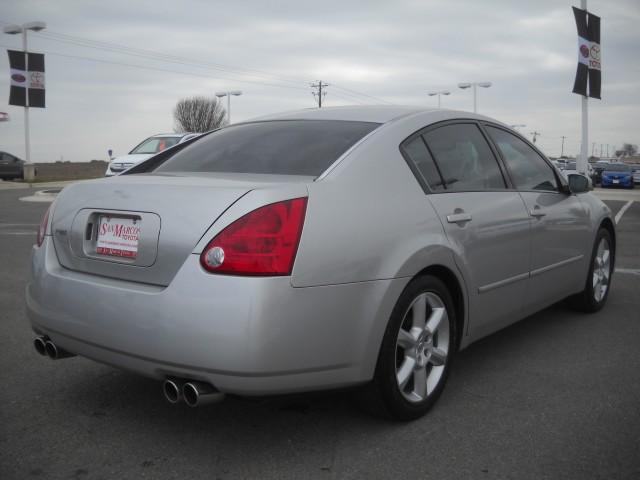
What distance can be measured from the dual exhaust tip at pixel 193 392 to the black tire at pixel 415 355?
70cm

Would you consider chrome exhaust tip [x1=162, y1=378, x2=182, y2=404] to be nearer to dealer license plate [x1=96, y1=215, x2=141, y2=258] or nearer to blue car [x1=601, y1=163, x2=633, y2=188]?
dealer license plate [x1=96, y1=215, x2=141, y2=258]

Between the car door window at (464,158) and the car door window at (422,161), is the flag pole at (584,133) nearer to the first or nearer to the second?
the car door window at (464,158)

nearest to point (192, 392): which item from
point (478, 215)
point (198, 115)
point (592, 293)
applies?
point (478, 215)

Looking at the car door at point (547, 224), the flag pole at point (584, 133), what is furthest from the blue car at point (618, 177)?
the car door at point (547, 224)

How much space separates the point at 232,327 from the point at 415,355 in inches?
40.4

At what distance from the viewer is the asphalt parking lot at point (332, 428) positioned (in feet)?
8.46

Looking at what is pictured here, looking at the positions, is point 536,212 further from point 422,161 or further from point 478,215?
point 422,161

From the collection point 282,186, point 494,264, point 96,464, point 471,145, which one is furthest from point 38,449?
point 471,145

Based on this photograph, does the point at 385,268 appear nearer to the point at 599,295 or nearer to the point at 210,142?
the point at 210,142

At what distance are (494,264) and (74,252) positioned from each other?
2.12m

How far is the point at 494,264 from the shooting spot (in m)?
3.54

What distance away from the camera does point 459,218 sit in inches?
128

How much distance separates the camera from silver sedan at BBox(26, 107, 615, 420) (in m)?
2.42

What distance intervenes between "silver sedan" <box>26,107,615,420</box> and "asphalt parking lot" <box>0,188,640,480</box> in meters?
0.26
